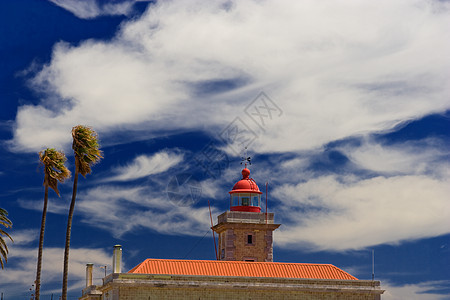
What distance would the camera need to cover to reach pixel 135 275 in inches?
1897

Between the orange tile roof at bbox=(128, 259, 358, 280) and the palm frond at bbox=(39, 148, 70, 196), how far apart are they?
32.4ft

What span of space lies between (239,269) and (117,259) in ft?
26.5

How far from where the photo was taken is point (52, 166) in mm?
57281

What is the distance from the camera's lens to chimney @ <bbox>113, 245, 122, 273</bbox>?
1908 inches

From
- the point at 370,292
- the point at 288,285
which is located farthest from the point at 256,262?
the point at 370,292

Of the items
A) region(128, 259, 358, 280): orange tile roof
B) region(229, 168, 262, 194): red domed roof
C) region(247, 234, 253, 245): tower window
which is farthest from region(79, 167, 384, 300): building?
region(229, 168, 262, 194): red domed roof

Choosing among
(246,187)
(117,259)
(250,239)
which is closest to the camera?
(117,259)

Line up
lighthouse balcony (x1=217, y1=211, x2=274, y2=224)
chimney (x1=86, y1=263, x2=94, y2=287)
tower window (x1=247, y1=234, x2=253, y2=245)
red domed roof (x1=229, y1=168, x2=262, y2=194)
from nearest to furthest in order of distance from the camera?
chimney (x1=86, y1=263, x2=94, y2=287), tower window (x1=247, y1=234, x2=253, y2=245), lighthouse balcony (x1=217, y1=211, x2=274, y2=224), red domed roof (x1=229, y1=168, x2=262, y2=194)

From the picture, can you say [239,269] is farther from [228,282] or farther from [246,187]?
[246,187]

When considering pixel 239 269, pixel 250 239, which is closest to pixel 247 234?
pixel 250 239

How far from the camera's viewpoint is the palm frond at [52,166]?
57.0m

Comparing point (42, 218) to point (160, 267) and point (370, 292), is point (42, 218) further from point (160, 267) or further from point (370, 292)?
point (370, 292)

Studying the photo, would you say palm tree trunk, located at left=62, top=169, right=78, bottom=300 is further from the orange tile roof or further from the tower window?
the tower window

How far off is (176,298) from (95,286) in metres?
7.78
